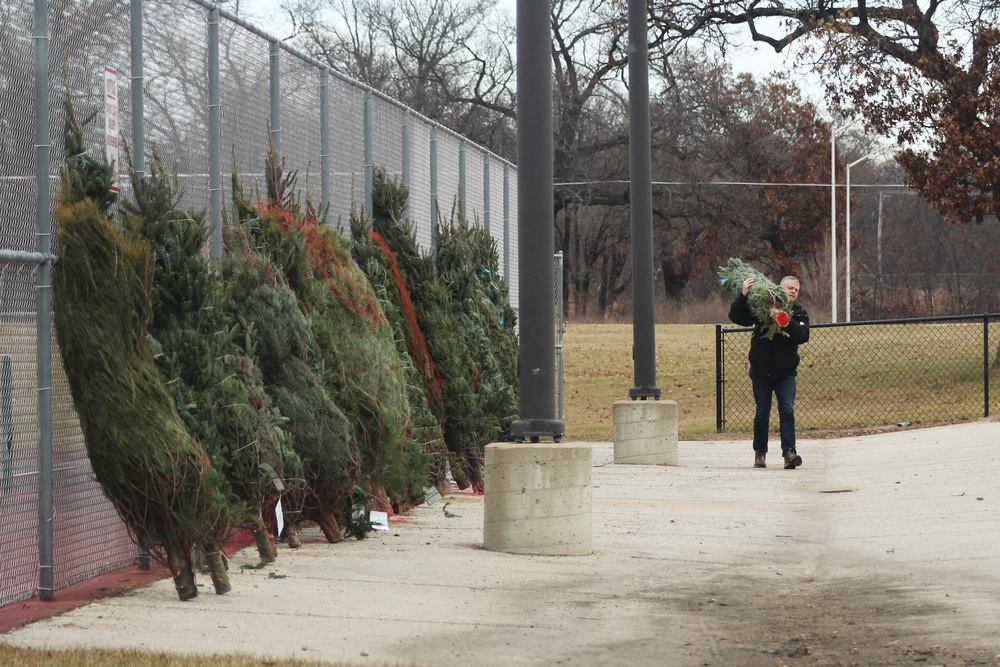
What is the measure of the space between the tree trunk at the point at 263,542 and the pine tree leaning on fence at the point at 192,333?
0.23 meters

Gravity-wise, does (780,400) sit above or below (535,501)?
above

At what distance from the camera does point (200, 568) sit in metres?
7.50

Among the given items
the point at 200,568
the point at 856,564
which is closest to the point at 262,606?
the point at 200,568

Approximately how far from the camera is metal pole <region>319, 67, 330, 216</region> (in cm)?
1094

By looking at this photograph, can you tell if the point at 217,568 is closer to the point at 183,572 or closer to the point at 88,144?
the point at 183,572

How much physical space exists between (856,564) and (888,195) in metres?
63.8

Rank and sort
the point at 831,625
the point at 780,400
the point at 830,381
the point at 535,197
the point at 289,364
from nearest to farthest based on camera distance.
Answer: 1. the point at 831,625
2. the point at 289,364
3. the point at 535,197
4. the point at 780,400
5. the point at 830,381

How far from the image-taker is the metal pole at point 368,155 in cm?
1184

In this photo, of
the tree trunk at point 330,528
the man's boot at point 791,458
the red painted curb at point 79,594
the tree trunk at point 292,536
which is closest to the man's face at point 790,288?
the man's boot at point 791,458

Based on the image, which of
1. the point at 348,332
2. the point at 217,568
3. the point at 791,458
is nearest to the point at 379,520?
the point at 348,332

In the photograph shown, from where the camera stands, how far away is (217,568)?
7148 millimetres

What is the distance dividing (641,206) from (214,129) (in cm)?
739

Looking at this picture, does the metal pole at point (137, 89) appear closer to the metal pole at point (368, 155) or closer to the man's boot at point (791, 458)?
the metal pole at point (368, 155)

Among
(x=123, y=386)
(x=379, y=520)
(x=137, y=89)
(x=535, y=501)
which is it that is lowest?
(x=379, y=520)
